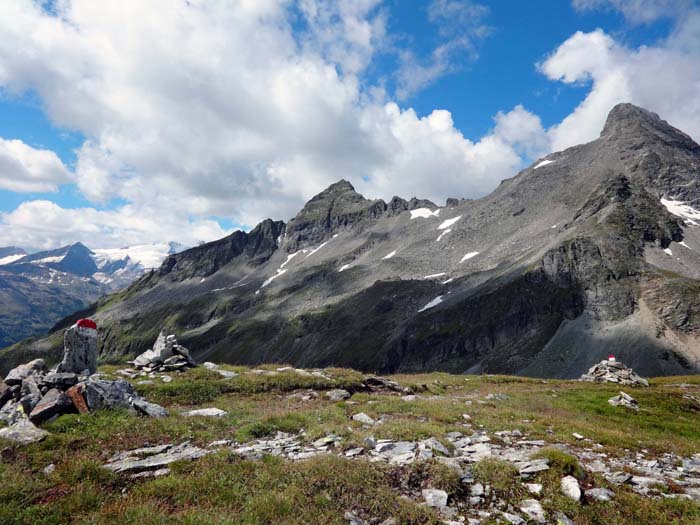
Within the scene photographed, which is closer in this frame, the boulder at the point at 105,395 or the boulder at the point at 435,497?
the boulder at the point at 435,497

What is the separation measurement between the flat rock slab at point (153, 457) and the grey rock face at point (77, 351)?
12179 mm

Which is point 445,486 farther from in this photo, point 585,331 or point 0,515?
point 585,331

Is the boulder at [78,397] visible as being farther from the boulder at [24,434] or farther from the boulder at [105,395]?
the boulder at [24,434]

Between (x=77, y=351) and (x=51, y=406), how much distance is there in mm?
7914

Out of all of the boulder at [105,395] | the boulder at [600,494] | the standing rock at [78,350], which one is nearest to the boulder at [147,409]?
the boulder at [105,395]

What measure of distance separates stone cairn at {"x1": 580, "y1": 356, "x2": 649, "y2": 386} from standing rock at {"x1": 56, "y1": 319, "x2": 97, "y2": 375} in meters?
46.2

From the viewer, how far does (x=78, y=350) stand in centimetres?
2236

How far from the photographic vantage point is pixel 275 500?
30.2ft

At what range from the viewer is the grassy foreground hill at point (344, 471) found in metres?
9.21

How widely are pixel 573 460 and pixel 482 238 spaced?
196 m

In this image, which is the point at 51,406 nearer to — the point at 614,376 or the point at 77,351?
the point at 77,351

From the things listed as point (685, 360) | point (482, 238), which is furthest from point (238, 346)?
point (685, 360)

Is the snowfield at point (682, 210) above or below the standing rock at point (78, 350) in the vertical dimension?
above

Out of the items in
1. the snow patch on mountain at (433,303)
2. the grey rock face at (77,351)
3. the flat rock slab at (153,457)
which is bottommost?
the flat rock slab at (153,457)
